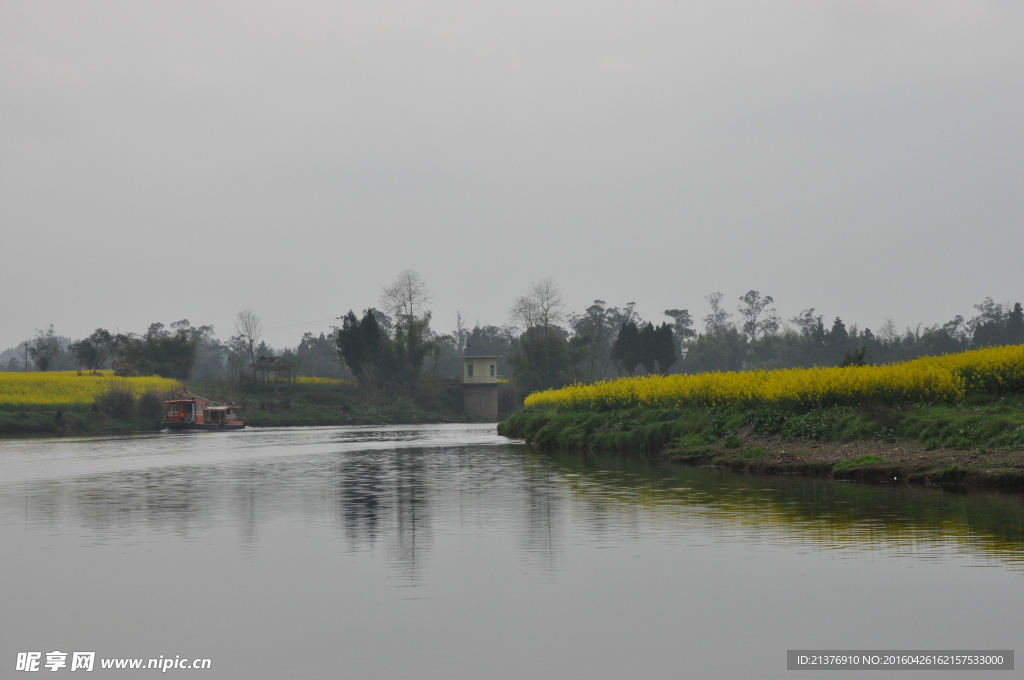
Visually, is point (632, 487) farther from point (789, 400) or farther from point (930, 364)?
point (930, 364)

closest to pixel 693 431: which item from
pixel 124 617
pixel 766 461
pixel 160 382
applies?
pixel 766 461

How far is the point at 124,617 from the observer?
336 inches

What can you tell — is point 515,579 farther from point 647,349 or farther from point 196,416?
point 647,349

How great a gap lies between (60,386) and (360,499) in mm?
73167

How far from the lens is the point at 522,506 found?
1653 centimetres

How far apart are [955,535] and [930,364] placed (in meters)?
16.1

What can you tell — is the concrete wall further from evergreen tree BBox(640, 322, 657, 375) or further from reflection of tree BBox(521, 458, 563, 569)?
reflection of tree BBox(521, 458, 563, 569)

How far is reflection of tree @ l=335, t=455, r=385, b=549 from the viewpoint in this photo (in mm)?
13472

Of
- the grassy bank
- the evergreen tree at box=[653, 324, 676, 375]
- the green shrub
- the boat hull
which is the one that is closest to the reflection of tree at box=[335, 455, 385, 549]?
the boat hull

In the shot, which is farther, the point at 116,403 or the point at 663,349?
the point at 663,349

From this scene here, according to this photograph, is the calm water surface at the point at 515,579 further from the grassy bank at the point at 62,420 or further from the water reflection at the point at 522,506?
the grassy bank at the point at 62,420

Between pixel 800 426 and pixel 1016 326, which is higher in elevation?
pixel 1016 326

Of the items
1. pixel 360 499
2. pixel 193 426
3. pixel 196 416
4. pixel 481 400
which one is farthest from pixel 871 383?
pixel 481 400

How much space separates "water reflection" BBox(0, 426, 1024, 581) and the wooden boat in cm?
4755
